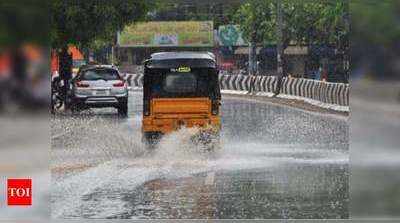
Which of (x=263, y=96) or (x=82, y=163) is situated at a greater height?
(x=263, y=96)

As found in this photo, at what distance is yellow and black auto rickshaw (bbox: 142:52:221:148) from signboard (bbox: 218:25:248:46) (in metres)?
0.24

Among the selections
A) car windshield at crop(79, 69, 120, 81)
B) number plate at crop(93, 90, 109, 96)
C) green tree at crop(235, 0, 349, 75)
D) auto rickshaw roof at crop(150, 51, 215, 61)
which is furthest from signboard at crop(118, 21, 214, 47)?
number plate at crop(93, 90, 109, 96)

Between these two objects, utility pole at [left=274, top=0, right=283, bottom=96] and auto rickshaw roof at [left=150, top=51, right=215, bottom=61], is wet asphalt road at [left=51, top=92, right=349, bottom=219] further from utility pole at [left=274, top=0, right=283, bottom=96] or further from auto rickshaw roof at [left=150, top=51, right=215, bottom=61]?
auto rickshaw roof at [left=150, top=51, right=215, bottom=61]

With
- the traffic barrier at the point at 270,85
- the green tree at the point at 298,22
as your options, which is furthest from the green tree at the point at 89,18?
the green tree at the point at 298,22

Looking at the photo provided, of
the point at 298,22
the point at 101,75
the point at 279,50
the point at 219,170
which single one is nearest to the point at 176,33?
the point at 101,75

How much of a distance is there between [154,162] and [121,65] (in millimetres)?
1107

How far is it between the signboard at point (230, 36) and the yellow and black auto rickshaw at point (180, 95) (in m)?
0.24

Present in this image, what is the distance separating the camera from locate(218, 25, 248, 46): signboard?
9.47 m

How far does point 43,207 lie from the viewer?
9.37 m

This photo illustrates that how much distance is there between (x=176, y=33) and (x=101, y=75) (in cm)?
100

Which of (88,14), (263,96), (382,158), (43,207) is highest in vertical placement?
(88,14)

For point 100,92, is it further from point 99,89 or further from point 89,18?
point 89,18

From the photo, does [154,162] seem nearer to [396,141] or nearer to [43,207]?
[43,207]

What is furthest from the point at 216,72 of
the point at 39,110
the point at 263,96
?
the point at 39,110
